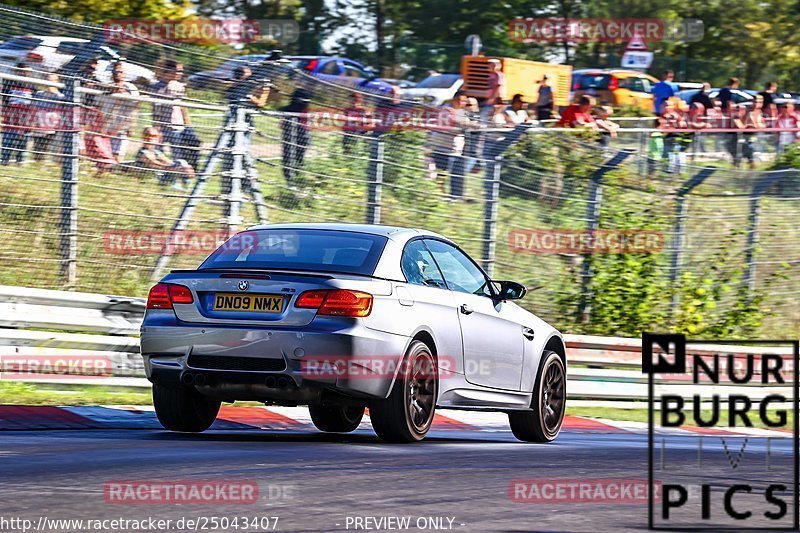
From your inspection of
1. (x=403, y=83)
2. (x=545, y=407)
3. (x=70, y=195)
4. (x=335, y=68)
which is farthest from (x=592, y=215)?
(x=335, y=68)

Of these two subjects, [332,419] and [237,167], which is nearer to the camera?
[332,419]

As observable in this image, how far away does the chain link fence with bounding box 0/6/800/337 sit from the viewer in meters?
14.1

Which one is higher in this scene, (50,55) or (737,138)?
(50,55)

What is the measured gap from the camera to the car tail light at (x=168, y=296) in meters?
8.91

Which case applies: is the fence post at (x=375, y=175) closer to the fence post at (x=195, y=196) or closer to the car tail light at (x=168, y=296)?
the fence post at (x=195, y=196)

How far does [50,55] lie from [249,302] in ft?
21.3

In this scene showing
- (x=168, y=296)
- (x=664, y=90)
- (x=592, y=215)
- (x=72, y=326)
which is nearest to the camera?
(x=168, y=296)

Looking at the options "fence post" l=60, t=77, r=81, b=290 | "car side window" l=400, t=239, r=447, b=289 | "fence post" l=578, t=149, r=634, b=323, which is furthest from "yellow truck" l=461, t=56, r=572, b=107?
"car side window" l=400, t=239, r=447, b=289

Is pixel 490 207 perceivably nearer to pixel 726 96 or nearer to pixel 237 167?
pixel 237 167

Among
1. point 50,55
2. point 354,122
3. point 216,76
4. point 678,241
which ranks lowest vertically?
point 678,241

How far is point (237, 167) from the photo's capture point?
15281 millimetres

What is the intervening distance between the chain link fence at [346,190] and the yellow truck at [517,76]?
7.41 metres

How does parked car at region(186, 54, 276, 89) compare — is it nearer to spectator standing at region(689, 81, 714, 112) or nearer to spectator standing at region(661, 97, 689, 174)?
spectator standing at region(661, 97, 689, 174)

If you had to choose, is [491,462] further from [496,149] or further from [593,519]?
[496,149]
